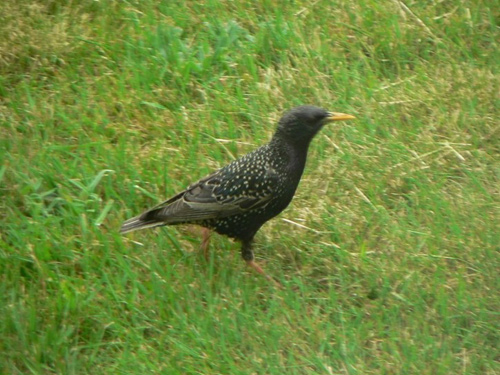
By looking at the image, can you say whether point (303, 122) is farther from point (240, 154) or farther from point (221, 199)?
point (240, 154)

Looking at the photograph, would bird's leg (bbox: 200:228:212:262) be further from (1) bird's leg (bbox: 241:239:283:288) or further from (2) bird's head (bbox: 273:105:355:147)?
(2) bird's head (bbox: 273:105:355:147)

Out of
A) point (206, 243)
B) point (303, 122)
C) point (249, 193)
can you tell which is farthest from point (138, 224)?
point (303, 122)

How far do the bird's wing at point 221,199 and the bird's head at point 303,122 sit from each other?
0.22m

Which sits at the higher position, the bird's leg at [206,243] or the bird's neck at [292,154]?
the bird's neck at [292,154]

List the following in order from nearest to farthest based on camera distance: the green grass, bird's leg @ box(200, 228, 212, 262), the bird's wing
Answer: the green grass → the bird's wing → bird's leg @ box(200, 228, 212, 262)

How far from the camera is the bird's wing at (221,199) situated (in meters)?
5.15

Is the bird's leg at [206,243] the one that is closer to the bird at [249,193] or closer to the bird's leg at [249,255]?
the bird at [249,193]

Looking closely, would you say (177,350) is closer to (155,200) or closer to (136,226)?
(136,226)

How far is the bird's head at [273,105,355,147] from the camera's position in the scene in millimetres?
5246

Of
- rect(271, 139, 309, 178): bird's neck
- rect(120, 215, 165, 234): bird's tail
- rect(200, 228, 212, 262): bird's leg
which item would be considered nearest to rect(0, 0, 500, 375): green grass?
rect(200, 228, 212, 262): bird's leg

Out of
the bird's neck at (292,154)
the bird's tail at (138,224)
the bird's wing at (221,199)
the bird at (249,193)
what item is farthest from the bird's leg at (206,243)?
the bird's neck at (292,154)

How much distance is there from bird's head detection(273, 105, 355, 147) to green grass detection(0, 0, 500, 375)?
1.83ft

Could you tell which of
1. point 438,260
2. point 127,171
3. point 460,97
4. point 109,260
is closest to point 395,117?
point 460,97

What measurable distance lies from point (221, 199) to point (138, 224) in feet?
1.50
